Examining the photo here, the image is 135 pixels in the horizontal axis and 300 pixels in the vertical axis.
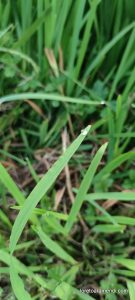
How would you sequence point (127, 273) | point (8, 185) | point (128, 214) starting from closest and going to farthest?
point (8, 185), point (127, 273), point (128, 214)

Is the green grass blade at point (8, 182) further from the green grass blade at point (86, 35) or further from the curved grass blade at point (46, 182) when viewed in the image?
the green grass blade at point (86, 35)

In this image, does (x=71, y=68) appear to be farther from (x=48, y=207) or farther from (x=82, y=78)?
(x=48, y=207)

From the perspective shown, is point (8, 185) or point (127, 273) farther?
point (127, 273)

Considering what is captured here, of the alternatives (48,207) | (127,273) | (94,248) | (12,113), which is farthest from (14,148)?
(127,273)

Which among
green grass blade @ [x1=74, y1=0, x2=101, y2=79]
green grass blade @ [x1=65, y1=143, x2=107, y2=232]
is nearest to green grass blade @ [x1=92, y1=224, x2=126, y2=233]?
green grass blade @ [x1=65, y1=143, x2=107, y2=232]

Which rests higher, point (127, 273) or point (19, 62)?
point (19, 62)

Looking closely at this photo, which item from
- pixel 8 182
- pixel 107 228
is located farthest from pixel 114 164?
pixel 8 182

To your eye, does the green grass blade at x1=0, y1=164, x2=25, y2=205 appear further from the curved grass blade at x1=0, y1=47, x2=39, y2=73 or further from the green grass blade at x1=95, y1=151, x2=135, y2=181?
Result: the curved grass blade at x1=0, y1=47, x2=39, y2=73

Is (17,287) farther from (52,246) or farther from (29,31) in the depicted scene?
(29,31)
